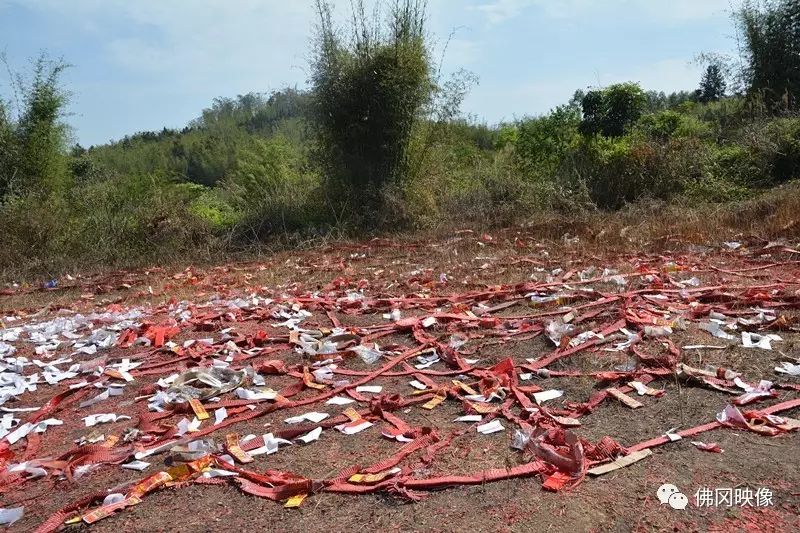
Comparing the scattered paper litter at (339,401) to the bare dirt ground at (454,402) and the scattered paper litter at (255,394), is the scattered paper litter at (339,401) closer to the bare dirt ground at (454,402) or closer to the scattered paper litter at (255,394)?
the bare dirt ground at (454,402)

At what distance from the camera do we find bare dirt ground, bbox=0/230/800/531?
210 centimetres

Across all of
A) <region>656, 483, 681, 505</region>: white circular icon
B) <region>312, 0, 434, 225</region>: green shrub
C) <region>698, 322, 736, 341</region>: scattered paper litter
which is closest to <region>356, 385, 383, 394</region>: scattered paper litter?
<region>656, 483, 681, 505</region>: white circular icon

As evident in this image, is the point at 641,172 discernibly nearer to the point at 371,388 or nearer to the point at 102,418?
the point at 371,388

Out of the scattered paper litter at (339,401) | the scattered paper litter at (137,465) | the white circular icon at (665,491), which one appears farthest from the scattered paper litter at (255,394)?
the white circular icon at (665,491)

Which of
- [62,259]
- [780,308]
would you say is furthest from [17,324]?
[780,308]

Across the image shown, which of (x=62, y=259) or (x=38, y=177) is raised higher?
(x=38, y=177)

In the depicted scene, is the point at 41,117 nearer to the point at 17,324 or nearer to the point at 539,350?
the point at 17,324

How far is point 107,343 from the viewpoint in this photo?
13.7 ft

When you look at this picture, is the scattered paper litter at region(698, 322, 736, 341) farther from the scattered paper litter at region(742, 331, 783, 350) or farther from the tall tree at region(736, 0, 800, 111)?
the tall tree at region(736, 0, 800, 111)

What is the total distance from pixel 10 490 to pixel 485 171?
30.4ft

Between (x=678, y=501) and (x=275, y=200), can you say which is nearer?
(x=678, y=501)

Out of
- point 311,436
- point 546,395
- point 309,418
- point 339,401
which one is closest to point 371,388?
point 339,401

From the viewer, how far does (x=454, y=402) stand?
9.71ft

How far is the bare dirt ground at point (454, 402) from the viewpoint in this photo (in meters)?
2.10
